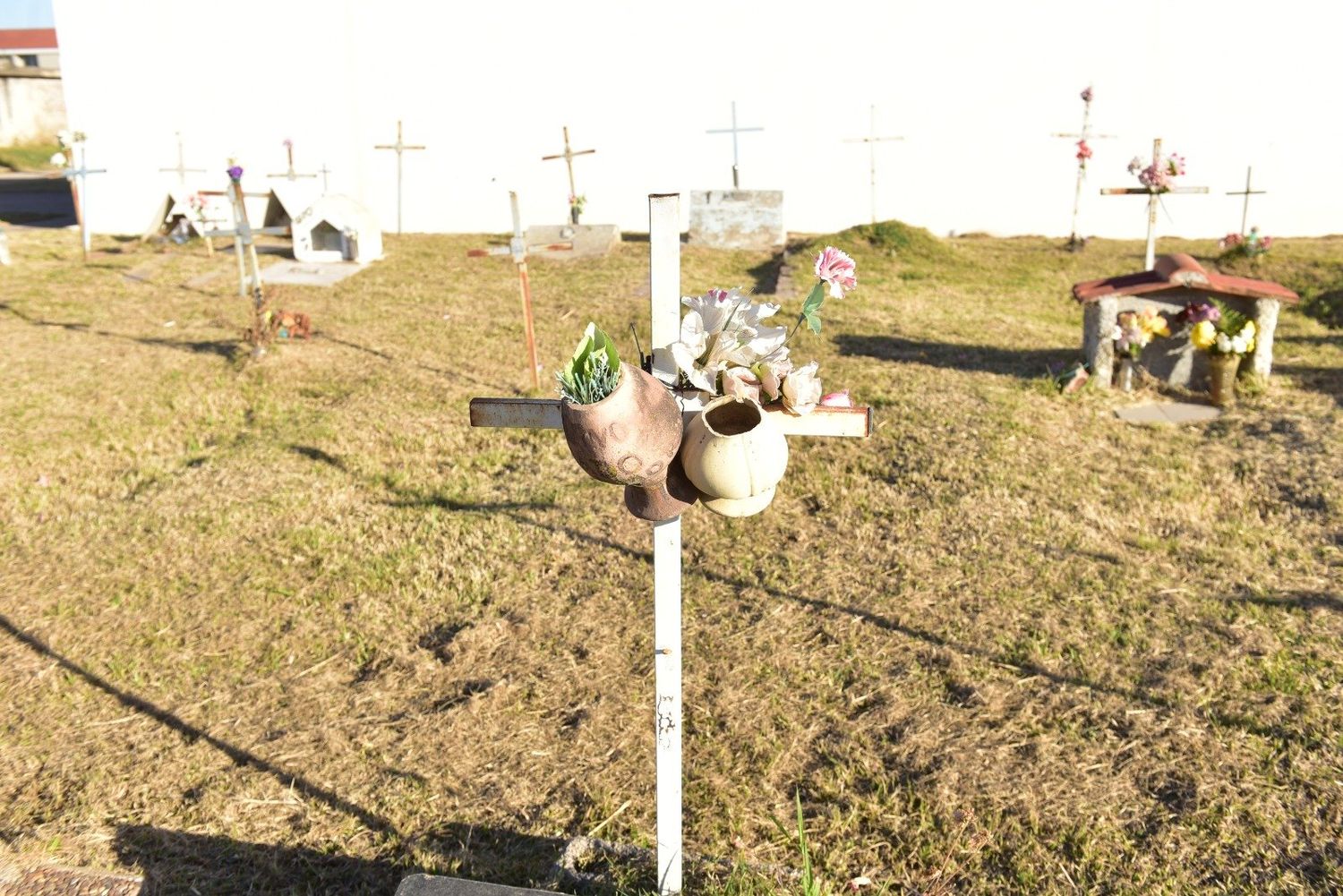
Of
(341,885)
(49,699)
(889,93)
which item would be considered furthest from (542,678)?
(889,93)

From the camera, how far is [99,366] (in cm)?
867

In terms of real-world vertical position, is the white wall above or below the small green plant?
above

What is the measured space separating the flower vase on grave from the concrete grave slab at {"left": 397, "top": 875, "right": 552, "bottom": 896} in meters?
0.99

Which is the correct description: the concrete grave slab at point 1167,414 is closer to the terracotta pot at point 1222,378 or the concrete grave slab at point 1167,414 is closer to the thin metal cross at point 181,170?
the terracotta pot at point 1222,378

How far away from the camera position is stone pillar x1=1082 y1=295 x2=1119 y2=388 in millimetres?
7605

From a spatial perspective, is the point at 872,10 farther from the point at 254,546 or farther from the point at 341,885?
the point at 341,885

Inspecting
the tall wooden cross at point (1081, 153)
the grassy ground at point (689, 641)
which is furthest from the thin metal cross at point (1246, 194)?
the grassy ground at point (689, 641)

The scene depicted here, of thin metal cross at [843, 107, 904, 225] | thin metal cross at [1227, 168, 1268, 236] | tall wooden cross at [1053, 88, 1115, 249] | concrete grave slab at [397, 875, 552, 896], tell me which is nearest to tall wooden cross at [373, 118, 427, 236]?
thin metal cross at [843, 107, 904, 225]

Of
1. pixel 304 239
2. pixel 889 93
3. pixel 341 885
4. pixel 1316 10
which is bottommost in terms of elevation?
pixel 341 885

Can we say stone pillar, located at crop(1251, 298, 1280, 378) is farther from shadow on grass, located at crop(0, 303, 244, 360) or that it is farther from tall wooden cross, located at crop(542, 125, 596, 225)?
tall wooden cross, located at crop(542, 125, 596, 225)

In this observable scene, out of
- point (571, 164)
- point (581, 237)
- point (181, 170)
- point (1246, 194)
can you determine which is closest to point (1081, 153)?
point (1246, 194)

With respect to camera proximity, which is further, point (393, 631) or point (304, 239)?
point (304, 239)

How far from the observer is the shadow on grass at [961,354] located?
320 inches

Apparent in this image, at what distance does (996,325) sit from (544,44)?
828 centimetres
